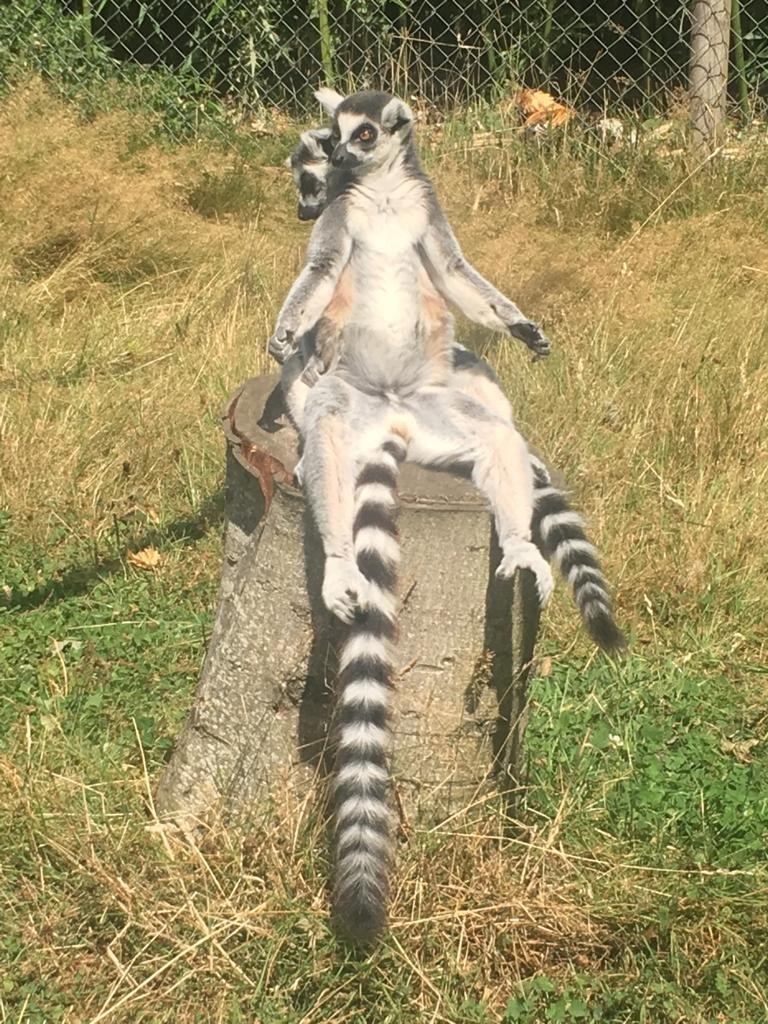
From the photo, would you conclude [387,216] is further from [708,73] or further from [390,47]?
[390,47]

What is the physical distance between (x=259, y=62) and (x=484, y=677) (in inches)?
259

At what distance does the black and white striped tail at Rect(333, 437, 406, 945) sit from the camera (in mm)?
2371

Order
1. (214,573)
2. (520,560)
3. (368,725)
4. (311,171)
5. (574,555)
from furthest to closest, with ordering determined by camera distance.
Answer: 1. (214,573)
2. (311,171)
3. (574,555)
4. (520,560)
5. (368,725)

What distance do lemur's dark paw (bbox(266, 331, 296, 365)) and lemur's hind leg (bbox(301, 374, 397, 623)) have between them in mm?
93

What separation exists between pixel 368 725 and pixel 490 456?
60cm

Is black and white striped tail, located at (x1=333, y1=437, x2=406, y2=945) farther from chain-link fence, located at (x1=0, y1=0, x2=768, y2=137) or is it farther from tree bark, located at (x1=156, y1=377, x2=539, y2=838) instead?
chain-link fence, located at (x1=0, y1=0, x2=768, y2=137)

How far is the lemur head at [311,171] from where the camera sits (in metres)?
2.88

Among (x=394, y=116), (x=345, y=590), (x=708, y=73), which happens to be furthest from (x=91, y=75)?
(x=345, y=590)

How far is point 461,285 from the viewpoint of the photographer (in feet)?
9.06

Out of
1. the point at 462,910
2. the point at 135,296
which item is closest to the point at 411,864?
the point at 462,910

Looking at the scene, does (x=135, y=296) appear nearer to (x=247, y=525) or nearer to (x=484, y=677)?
(x=247, y=525)

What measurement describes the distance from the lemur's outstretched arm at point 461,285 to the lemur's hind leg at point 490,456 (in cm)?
19

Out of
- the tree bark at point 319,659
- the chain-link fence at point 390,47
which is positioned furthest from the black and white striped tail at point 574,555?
the chain-link fence at point 390,47

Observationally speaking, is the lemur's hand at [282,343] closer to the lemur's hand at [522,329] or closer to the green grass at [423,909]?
the lemur's hand at [522,329]
